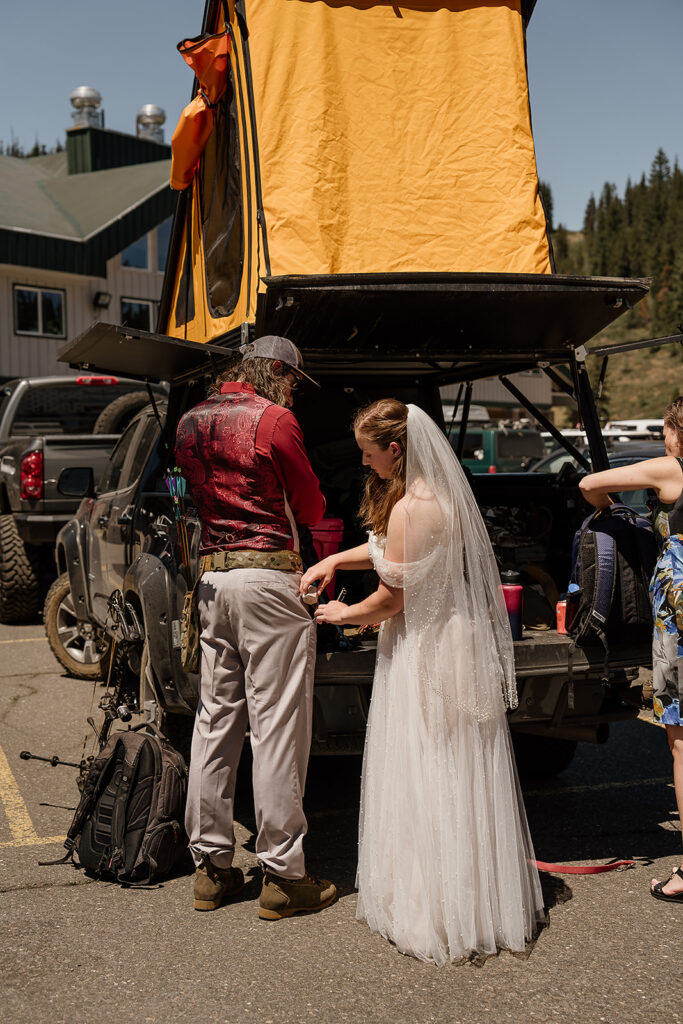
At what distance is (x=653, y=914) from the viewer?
3.92 m

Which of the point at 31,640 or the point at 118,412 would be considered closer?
the point at 31,640

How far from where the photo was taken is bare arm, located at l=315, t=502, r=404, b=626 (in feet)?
12.5

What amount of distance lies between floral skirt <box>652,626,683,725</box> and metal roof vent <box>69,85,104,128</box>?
30.0 meters

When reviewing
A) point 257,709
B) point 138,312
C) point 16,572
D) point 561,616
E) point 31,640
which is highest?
point 138,312

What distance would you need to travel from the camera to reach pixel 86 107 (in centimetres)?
3092

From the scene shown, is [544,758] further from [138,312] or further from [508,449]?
[138,312]

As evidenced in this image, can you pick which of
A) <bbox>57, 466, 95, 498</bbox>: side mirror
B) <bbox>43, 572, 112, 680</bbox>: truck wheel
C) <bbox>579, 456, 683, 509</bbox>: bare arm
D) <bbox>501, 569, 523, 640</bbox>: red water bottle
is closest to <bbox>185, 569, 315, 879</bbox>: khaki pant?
<bbox>501, 569, 523, 640</bbox>: red water bottle

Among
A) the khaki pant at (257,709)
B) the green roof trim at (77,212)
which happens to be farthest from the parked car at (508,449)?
the khaki pant at (257,709)

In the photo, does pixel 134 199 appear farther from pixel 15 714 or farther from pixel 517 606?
pixel 517 606

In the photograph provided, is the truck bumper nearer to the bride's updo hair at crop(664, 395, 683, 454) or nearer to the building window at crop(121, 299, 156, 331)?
the bride's updo hair at crop(664, 395, 683, 454)

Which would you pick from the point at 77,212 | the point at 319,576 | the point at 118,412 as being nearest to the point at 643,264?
the point at 77,212

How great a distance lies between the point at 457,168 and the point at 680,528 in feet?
7.32

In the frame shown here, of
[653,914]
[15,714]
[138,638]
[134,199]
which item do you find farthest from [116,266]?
[653,914]

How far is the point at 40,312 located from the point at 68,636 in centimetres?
2011
